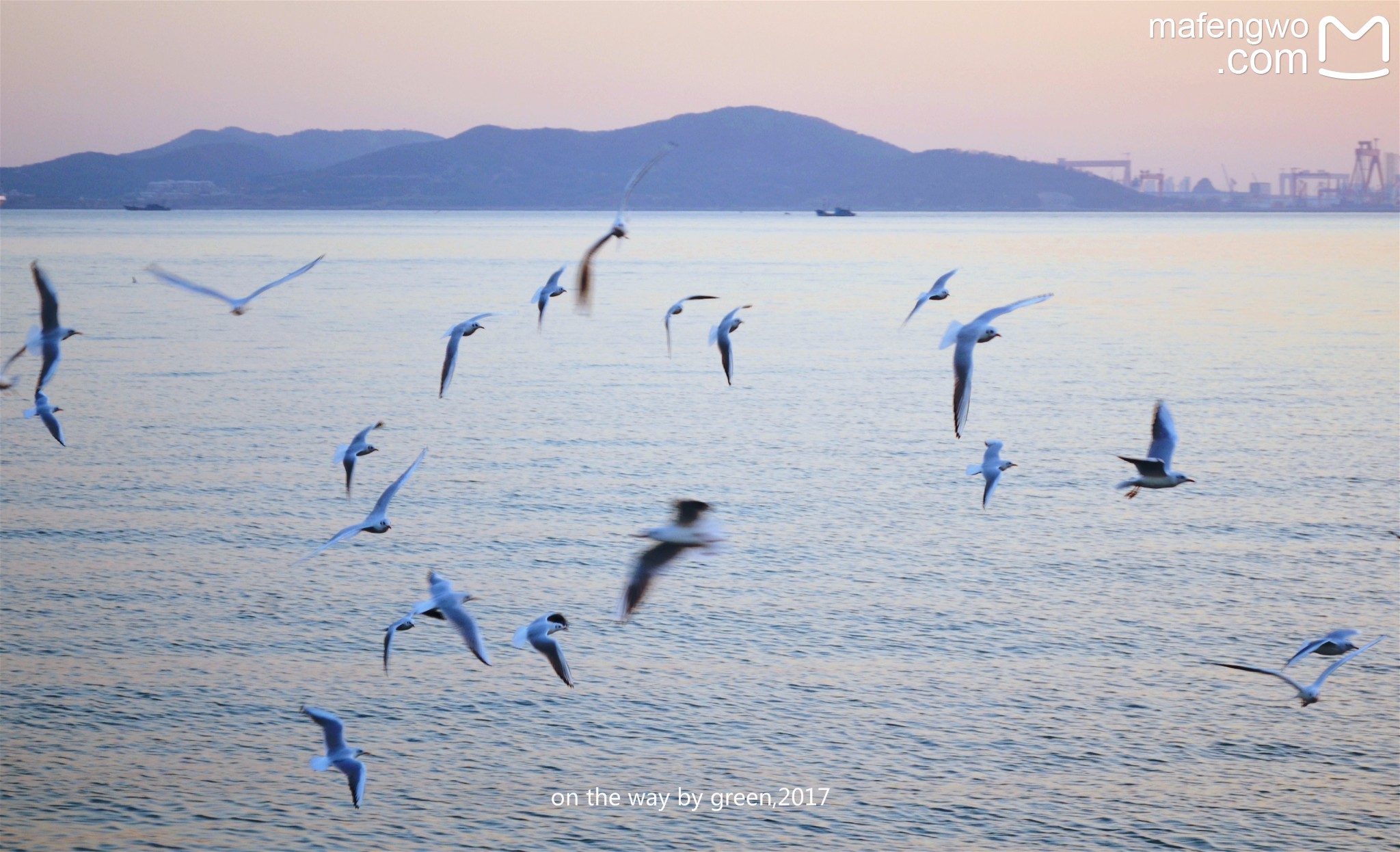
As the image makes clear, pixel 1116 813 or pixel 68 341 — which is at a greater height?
pixel 68 341

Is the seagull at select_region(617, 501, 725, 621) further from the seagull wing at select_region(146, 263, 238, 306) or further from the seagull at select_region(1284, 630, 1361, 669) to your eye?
the seagull wing at select_region(146, 263, 238, 306)

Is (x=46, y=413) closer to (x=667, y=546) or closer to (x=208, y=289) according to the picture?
(x=208, y=289)

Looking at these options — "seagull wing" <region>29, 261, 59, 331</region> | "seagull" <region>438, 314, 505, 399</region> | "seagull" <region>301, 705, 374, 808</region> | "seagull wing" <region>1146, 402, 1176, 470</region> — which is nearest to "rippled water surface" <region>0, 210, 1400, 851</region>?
"seagull" <region>301, 705, 374, 808</region>

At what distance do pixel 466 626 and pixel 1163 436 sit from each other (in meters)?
8.00

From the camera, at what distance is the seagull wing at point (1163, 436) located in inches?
601

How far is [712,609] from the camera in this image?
20.4m

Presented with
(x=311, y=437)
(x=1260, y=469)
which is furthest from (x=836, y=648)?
(x=311, y=437)

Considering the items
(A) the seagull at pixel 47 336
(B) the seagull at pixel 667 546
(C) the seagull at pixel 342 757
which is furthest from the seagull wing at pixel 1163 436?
(A) the seagull at pixel 47 336

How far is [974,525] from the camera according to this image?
25.2 m

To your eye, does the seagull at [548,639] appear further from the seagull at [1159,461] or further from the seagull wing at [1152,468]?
the seagull wing at [1152,468]

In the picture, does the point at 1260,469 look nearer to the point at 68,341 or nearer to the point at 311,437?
the point at 311,437

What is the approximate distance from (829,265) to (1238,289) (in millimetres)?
43660

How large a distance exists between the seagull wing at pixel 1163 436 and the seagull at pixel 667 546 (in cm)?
653

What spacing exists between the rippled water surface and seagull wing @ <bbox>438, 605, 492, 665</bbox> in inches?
117
